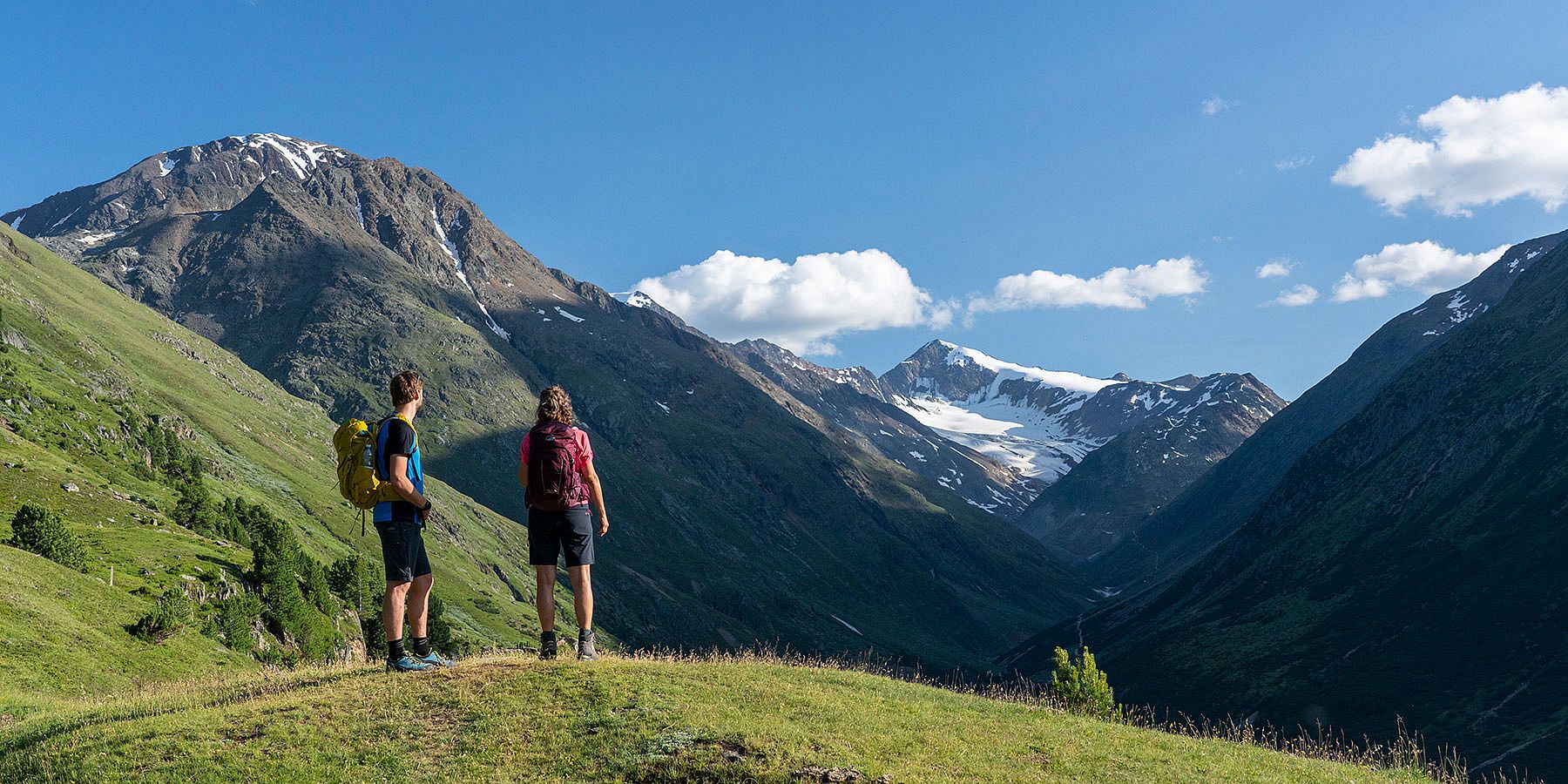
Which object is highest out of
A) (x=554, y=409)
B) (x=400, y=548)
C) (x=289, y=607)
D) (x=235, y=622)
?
(x=554, y=409)

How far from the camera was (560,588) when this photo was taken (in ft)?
543

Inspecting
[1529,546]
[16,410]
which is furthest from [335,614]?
[1529,546]

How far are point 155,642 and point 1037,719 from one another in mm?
41510

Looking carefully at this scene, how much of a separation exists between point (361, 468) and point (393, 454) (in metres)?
0.62

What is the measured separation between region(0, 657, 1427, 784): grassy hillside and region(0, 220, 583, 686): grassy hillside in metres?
11.7

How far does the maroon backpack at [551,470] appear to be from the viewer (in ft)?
51.4

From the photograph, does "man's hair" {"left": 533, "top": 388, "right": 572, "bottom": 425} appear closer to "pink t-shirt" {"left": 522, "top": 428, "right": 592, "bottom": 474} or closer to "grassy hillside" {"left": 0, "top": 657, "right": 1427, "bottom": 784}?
"pink t-shirt" {"left": 522, "top": 428, "right": 592, "bottom": 474}

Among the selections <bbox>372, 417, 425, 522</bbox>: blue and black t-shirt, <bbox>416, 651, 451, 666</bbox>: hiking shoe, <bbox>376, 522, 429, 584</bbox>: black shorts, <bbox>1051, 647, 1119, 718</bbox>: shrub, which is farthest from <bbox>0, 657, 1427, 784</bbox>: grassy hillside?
<bbox>1051, 647, 1119, 718</bbox>: shrub

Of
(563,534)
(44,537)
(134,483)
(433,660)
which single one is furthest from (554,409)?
(134,483)

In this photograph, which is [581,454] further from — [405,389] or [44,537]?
[44,537]

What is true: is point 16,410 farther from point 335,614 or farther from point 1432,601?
point 1432,601

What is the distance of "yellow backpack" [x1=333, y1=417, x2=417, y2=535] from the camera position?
14570 mm

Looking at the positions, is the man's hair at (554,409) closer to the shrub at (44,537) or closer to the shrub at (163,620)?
the shrub at (163,620)

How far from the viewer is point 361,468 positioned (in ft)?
48.1
